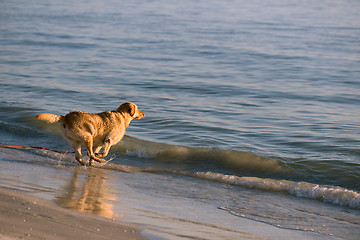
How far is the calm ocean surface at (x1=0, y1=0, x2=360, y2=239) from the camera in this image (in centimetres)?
792

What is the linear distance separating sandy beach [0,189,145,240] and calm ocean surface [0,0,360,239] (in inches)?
65.6

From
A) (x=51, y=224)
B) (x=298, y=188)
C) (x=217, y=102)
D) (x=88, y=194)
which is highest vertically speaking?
(x=217, y=102)

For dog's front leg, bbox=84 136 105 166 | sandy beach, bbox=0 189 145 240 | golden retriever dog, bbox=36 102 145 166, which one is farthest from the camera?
dog's front leg, bbox=84 136 105 166

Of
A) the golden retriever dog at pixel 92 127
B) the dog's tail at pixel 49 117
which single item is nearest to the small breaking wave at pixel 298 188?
the golden retriever dog at pixel 92 127

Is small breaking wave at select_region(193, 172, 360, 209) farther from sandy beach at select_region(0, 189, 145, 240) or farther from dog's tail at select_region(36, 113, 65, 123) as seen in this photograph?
sandy beach at select_region(0, 189, 145, 240)

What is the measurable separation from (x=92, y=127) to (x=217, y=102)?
6.58 metres

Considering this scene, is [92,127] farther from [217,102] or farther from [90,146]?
[217,102]

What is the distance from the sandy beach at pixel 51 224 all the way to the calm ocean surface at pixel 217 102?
1.67m

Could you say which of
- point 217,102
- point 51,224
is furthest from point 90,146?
point 217,102

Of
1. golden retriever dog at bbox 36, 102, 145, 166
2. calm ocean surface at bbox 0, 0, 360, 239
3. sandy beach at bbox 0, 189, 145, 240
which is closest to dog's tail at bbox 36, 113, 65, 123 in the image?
golden retriever dog at bbox 36, 102, 145, 166

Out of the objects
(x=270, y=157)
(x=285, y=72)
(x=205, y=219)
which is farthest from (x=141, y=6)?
(x=205, y=219)

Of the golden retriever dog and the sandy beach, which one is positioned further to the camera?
the golden retriever dog

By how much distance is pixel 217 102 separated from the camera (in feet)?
46.4

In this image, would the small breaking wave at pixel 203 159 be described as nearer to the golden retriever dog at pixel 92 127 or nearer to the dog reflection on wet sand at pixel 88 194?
the golden retriever dog at pixel 92 127
